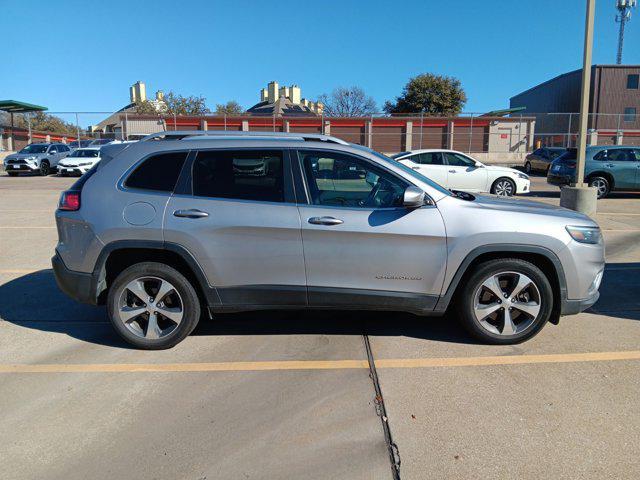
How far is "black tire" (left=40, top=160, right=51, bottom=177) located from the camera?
83.8ft

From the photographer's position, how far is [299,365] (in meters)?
3.98

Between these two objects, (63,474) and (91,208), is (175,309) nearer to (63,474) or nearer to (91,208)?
(91,208)

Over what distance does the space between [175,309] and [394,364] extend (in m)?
1.87

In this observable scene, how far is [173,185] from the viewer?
13.8 ft

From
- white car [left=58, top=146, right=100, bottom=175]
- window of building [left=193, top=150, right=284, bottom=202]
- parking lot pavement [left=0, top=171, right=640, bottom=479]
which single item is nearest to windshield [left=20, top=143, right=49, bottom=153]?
white car [left=58, top=146, right=100, bottom=175]

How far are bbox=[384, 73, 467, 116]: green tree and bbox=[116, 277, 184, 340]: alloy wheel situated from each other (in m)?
51.8

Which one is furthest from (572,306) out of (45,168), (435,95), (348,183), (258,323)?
(435,95)

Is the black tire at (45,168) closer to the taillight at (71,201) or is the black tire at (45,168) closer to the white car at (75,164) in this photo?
the white car at (75,164)

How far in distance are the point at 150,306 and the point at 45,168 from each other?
83.2 ft

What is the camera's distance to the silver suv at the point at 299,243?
403 centimetres

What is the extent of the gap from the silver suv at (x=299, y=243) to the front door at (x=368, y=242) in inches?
0.4

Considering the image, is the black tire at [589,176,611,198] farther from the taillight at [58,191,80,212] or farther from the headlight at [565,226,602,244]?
the taillight at [58,191,80,212]

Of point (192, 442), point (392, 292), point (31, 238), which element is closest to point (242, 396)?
point (192, 442)

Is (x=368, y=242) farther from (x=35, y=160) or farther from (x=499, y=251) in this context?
(x=35, y=160)
